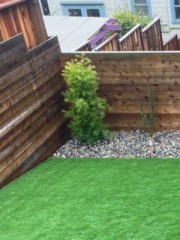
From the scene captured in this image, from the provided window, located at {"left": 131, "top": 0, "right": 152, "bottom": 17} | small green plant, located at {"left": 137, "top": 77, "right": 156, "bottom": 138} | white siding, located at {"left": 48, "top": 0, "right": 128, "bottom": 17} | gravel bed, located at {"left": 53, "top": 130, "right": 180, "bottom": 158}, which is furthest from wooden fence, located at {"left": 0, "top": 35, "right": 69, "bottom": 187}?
white siding, located at {"left": 48, "top": 0, "right": 128, "bottom": 17}

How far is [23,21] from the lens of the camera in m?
6.23

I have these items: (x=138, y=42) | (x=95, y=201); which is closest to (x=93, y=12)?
(x=138, y=42)

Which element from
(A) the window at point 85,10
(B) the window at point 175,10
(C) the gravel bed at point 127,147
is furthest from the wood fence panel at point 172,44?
(A) the window at point 85,10

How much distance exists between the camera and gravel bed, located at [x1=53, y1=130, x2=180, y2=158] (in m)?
5.92

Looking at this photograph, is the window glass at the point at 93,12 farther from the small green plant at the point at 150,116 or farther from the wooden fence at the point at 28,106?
the small green plant at the point at 150,116

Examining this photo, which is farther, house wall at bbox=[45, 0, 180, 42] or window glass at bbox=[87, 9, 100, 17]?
window glass at bbox=[87, 9, 100, 17]

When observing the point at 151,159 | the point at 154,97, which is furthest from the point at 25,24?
the point at 151,159

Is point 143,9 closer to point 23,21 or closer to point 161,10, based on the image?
point 161,10

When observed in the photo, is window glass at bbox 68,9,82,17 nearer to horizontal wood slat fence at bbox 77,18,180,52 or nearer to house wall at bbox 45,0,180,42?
house wall at bbox 45,0,180,42

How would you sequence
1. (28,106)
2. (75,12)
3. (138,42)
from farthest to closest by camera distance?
(75,12) < (138,42) < (28,106)

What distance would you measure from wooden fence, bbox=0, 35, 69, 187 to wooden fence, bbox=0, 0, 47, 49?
0.21 m

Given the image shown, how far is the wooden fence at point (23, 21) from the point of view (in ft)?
19.3

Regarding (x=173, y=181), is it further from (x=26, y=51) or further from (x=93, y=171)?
(x=26, y=51)

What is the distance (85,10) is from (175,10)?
3.05 m
